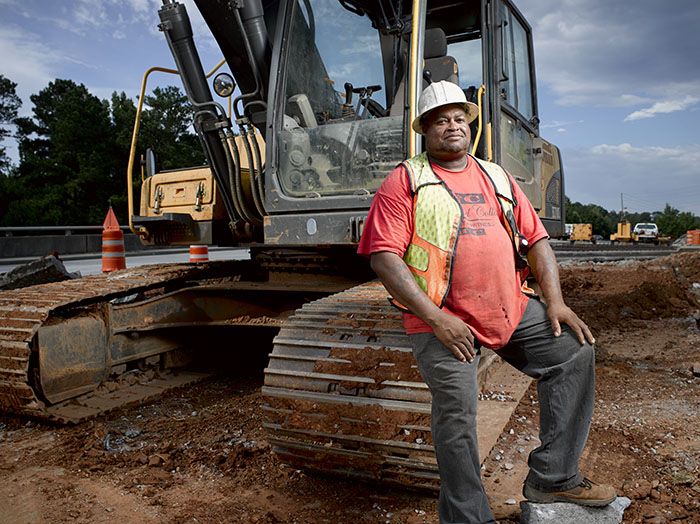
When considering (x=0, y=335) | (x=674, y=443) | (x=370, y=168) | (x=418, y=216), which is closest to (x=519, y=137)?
(x=370, y=168)

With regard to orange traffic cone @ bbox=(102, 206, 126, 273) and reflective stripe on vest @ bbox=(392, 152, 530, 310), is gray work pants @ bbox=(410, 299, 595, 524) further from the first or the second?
orange traffic cone @ bbox=(102, 206, 126, 273)

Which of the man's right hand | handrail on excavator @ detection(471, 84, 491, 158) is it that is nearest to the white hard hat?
the man's right hand

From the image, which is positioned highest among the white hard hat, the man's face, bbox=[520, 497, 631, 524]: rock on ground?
the white hard hat

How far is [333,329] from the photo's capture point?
10.8ft

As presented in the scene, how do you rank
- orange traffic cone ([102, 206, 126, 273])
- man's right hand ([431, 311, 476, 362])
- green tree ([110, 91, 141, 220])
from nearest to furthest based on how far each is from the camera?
man's right hand ([431, 311, 476, 362]), orange traffic cone ([102, 206, 126, 273]), green tree ([110, 91, 141, 220])

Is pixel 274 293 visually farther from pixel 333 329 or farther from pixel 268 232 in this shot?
pixel 333 329

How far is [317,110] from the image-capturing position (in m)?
4.73

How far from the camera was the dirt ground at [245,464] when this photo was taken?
10.00 ft

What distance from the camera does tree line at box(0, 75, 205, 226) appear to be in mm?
29859

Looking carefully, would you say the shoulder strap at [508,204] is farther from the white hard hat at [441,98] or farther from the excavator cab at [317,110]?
the excavator cab at [317,110]

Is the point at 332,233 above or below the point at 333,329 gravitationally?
above

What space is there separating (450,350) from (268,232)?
88.0 inches

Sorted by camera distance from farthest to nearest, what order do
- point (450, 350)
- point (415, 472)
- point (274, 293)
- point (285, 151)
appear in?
point (274, 293)
point (285, 151)
point (415, 472)
point (450, 350)

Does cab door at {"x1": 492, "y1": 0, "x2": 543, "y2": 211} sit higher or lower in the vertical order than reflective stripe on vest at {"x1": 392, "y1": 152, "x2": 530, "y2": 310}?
higher
